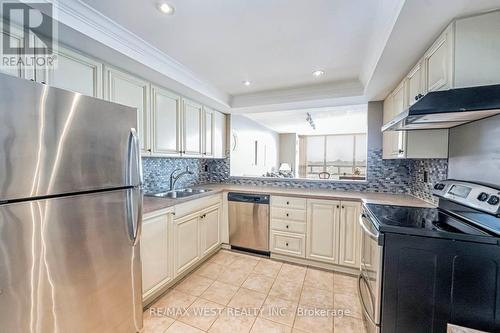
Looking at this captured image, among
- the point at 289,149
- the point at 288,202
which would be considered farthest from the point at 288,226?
the point at 289,149

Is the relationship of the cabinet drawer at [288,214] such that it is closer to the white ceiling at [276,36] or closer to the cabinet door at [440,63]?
the white ceiling at [276,36]

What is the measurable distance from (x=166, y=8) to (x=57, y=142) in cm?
108

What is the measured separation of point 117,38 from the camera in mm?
1661

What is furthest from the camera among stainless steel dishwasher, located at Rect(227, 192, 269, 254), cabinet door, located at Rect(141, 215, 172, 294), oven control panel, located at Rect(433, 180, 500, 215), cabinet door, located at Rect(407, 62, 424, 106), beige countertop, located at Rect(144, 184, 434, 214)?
stainless steel dishwasher, located at Rect(227, 192, 269, 254)

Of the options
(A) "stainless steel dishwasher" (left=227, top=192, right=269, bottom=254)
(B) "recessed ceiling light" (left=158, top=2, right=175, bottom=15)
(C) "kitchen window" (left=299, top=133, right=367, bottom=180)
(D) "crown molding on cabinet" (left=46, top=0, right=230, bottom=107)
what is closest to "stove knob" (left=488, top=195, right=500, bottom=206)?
(A) "stainless steel dishwasher" (left=227, top=192, right=269, bottom=254)

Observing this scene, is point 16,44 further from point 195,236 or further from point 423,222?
point 423,222

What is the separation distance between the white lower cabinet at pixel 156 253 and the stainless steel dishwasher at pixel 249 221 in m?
1.10

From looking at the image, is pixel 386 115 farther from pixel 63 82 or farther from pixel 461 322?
pixel 63 82

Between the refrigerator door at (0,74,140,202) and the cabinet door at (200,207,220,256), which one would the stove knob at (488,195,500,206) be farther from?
the cabinet door at (200,207,220,256)

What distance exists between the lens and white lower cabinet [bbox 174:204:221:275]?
2238 mm

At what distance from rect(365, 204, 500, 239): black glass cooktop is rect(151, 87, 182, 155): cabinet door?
7.09 ft

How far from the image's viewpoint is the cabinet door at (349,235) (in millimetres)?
2445

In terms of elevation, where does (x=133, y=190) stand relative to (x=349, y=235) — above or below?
above

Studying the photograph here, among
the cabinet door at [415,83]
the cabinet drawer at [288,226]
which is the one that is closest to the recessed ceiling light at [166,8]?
the cabinet door at [415,83]
